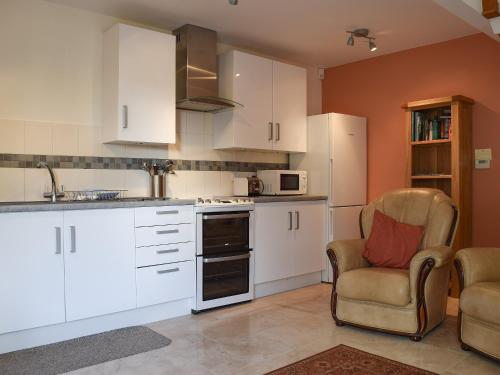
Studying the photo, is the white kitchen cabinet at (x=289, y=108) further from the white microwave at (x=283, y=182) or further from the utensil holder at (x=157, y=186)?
the utensil holder at (x=157, y=186)

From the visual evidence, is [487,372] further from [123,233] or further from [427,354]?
[123,233]

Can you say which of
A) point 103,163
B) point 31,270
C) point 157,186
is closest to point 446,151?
point 157,186

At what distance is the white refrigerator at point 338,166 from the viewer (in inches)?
187

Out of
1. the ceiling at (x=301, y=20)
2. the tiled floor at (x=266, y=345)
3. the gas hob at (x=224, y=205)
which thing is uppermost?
the ceiling at (x=301, y=20)

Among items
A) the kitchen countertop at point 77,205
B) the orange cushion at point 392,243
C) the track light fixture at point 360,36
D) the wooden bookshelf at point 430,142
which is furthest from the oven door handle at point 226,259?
the track light fixture at point 360,36

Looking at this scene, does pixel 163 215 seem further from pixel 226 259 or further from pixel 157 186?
pixel 226 259

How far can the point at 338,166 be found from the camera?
4.80m

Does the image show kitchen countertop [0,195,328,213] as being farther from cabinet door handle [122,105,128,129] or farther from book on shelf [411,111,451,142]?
book on shelf [411,111,451,142]

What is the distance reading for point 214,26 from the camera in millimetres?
4098

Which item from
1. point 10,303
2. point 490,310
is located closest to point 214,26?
point 10,303

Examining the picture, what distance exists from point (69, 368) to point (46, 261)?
0.69m

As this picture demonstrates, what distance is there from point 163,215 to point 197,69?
1.41m

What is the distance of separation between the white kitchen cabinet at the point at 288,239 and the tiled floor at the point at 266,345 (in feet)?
1.72

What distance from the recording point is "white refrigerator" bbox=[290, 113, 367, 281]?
4.75m
